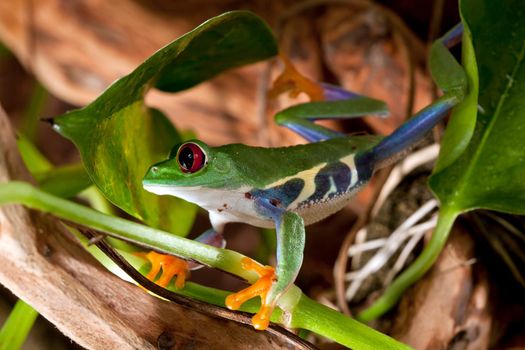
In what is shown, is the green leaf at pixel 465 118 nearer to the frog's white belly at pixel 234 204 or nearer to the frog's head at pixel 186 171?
the frog's white belly at pixel 234 204

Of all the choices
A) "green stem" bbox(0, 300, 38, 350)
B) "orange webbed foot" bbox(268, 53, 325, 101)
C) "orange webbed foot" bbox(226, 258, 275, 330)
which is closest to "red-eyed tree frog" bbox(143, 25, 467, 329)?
"orange webbed foot" bbox(226, 258, 275, 330)

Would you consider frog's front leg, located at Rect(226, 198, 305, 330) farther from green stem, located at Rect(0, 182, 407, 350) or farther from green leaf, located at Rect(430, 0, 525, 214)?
green leaf, located at Rect(430, 0, 525, 214)

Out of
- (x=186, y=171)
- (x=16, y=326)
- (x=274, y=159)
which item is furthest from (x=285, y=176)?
(x=16, y=326)

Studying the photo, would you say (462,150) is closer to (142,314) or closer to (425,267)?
(425,267)

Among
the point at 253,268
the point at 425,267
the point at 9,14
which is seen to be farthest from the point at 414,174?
the point at 9,14

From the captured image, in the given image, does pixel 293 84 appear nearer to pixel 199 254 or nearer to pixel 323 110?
pixel 323 110

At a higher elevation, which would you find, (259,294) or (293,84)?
(293,84)
